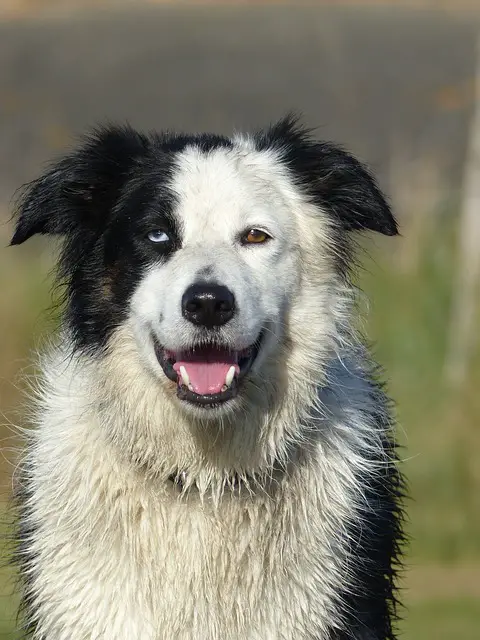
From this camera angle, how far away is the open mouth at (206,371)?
436 cm

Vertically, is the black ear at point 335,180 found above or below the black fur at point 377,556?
above

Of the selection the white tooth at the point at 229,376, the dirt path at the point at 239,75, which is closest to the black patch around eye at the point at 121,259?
the white tooth at the point at 229,376

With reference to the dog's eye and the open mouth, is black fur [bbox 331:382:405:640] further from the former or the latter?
the dog's eye

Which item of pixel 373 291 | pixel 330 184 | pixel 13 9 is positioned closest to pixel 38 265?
pixel 373 291

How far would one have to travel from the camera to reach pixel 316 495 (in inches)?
183

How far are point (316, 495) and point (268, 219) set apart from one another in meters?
1.07

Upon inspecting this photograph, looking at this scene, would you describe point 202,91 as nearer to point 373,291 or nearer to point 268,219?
point 373,291

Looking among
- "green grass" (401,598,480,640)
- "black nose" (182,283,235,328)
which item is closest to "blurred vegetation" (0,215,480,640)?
"green grass" (401,598,480,640)

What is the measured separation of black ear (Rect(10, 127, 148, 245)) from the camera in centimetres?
470

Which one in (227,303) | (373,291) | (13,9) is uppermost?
(13,9)

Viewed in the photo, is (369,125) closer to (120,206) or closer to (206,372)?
(120,206)

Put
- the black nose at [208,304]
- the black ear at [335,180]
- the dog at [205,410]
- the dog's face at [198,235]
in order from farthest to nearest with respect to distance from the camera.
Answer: the black ear at [335,180] → the dog at [205,410] → the dog's face at [198,235] → the black nose at [208,304]

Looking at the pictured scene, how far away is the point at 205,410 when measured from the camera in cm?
438

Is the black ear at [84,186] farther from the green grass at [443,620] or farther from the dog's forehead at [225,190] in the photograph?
the green grass at [443,620]
